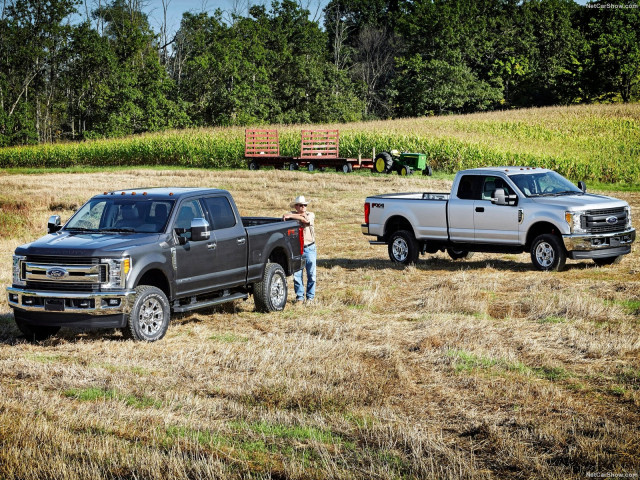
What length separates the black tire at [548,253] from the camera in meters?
16.7

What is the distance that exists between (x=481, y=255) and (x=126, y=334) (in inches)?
450

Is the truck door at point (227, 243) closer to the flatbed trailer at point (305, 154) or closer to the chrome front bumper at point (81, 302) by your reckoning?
the chrome front bumper at point (81, 302)

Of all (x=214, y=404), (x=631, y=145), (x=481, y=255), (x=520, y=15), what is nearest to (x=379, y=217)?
(x=481, y=255)

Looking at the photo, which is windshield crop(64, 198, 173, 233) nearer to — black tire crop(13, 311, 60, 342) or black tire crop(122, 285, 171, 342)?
black tire crop(122, 285, 171, 342)

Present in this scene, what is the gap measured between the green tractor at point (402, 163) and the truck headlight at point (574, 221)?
2255 cm

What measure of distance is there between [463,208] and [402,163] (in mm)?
22047

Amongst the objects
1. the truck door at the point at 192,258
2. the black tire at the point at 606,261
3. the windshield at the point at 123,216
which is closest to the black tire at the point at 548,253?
the black tire at the point at 606,261

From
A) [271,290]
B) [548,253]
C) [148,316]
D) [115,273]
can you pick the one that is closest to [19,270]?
[115,273]

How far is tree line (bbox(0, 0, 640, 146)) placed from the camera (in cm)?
7994

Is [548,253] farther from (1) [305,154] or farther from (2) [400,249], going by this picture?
(1) [305,154]

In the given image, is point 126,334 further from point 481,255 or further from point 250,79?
point 250,79

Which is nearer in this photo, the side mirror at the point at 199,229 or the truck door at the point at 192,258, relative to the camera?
the side mirror at the point at 199,229

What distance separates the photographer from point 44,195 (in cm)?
3197

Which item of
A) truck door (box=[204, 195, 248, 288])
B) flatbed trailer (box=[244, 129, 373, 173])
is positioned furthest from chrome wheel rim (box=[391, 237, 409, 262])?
flatbed trailer (box=[244, 129, 373, 173])
